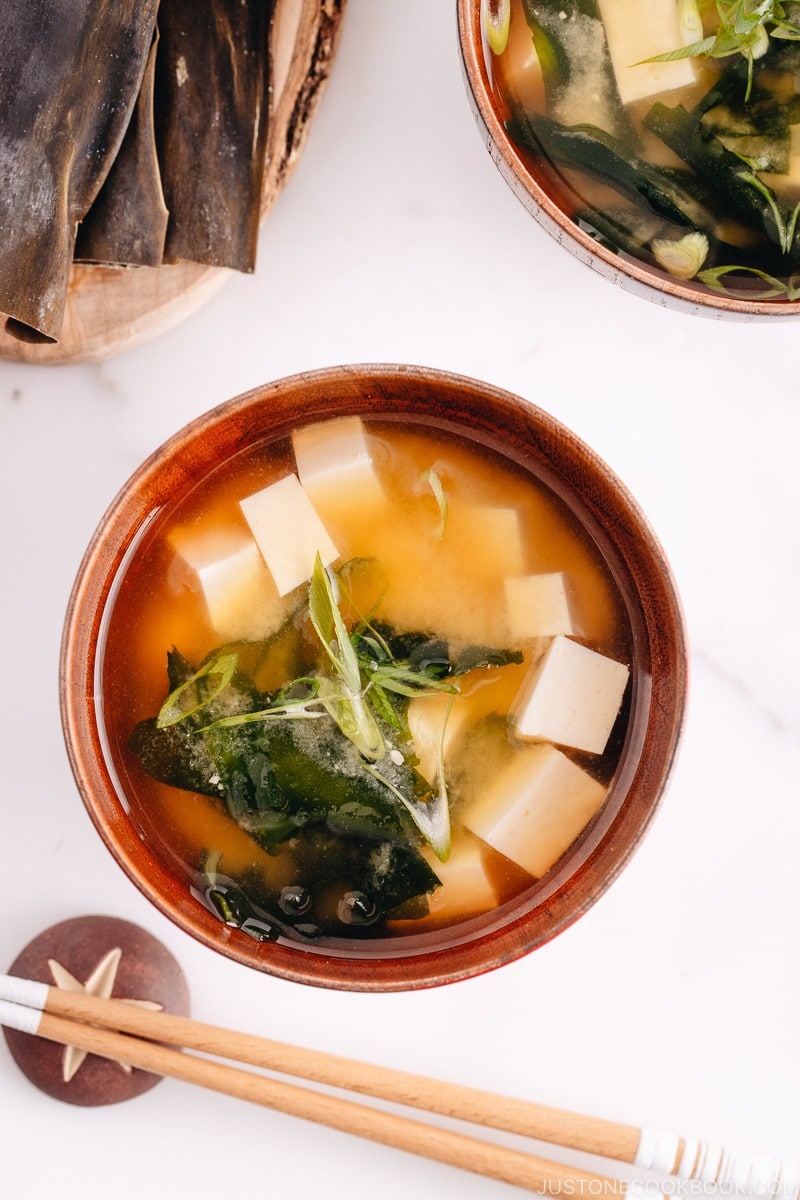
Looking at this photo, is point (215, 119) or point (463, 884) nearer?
point (463, 884)

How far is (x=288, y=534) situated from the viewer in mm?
1306

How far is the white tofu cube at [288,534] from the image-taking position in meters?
1.30

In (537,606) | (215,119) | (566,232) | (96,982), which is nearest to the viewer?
(566,232)

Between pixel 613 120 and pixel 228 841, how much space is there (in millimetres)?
996

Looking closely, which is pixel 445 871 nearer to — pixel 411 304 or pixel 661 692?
pixel 661 692

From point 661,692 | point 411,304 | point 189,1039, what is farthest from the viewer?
point 411,304

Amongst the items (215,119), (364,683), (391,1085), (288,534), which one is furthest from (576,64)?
(391,1085)

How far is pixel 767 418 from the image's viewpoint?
5.03 ft

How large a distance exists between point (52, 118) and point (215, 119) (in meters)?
0.20

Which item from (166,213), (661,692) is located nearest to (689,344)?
(661,692)

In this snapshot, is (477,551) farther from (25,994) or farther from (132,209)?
(25,994)

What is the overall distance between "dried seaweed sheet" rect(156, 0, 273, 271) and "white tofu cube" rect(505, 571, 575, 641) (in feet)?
1.82

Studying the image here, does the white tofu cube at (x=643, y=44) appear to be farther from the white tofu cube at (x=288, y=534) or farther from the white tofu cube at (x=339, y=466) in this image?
the white tofu cube at (x=288, y=534)

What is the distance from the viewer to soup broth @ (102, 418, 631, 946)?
1.27 metres
